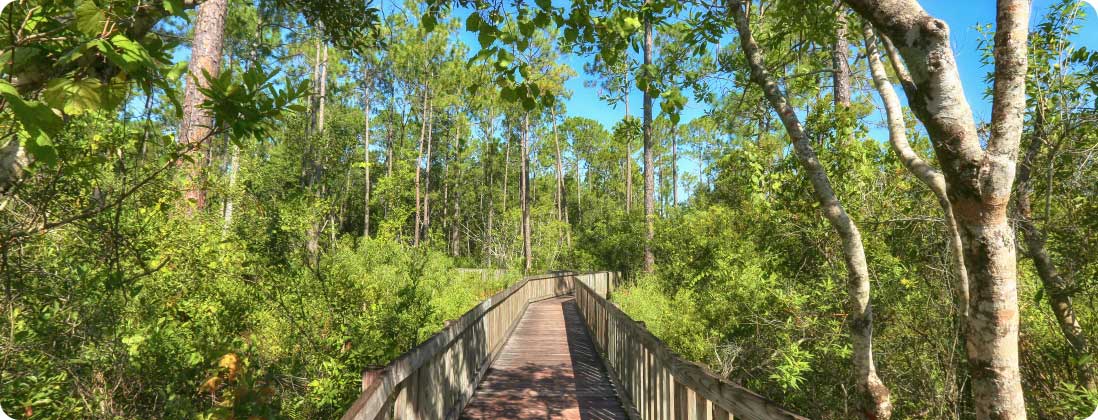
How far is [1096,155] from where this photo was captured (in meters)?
4.32

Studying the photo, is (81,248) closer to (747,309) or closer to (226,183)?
(226,183)

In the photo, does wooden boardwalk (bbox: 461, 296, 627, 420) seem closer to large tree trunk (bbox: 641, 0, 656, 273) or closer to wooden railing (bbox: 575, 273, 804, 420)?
wooden railing (bbox: 575, 273, 804, 420)

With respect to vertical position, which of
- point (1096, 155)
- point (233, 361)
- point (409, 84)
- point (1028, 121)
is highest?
point (409, 84)

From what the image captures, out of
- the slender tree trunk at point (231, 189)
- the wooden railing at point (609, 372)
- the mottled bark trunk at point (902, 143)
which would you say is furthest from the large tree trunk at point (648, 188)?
the mottled bark trunk at point (902, 143)

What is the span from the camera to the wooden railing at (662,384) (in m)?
2.37

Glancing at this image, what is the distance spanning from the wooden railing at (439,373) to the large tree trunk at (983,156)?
9.45ft

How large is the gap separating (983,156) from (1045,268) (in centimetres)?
395

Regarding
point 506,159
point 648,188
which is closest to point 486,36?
point 648,188

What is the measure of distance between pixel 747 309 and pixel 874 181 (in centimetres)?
263

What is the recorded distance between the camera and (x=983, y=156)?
2.04 metres

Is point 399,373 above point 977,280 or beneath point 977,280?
beneath

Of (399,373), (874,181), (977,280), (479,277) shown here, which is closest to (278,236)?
(399,373)

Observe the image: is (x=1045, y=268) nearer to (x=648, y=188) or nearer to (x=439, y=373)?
(x=439, y=373)

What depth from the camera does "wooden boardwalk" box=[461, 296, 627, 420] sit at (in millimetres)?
5629
